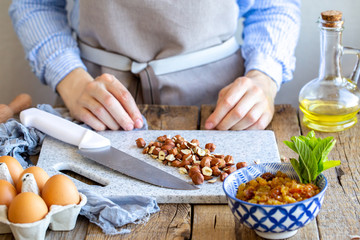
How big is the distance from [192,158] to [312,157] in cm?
29

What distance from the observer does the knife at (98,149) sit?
3.10 feet

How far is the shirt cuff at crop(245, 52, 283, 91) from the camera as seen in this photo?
134 centimetres

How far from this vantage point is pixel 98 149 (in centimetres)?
106

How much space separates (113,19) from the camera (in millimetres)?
1320

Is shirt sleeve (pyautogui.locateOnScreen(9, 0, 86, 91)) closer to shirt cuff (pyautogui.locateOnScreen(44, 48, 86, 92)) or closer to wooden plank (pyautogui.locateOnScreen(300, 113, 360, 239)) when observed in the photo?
shirt cuff (pyautogui.locateOnScreen(44, 48, 86, 92))

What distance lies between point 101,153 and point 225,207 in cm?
32

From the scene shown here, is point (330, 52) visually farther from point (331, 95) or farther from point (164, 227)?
point (164, 227)

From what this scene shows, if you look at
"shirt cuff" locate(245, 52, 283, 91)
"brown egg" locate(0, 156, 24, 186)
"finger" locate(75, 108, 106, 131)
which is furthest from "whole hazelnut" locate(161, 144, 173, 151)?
"shirt cuff" locate(245, 52, 283, 91)

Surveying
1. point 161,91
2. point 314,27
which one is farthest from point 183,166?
point 314,27

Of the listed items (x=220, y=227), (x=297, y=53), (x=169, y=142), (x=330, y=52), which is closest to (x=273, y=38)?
(x=330, y=52)

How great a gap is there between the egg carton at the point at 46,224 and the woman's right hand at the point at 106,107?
1.28 feet

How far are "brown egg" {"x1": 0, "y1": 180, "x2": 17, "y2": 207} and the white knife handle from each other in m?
0.29

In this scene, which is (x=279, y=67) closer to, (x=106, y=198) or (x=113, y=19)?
(x=113, y=19)

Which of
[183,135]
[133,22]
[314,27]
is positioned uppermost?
[133,22]
